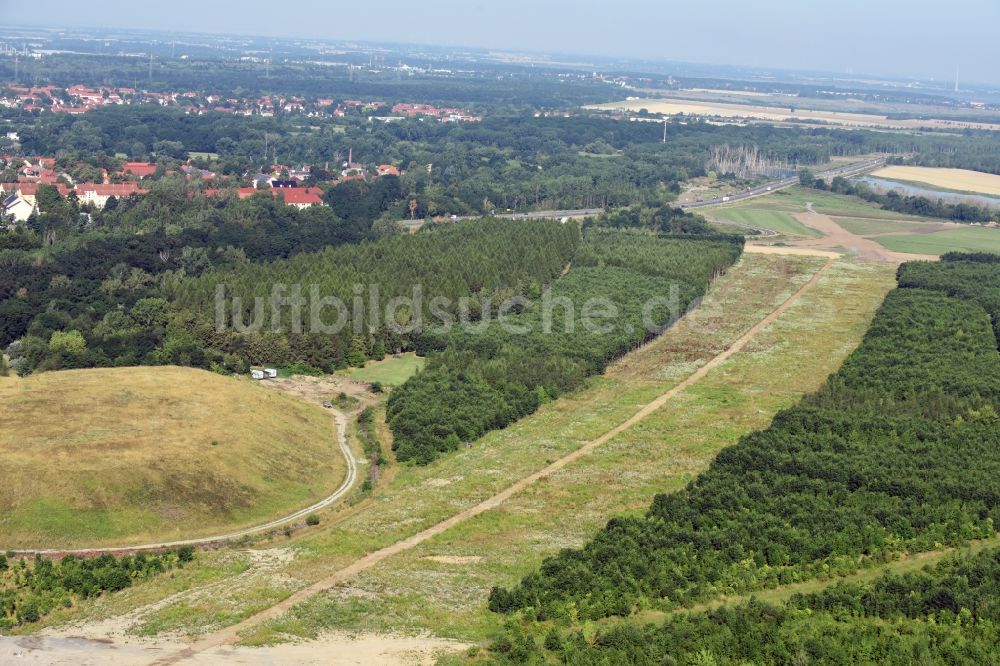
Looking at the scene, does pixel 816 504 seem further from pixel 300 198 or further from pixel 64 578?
pixel 300 198

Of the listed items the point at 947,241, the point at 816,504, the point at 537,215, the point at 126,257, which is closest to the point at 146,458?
the point at 816,504

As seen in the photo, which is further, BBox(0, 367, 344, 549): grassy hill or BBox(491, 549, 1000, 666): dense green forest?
BBox(0, 367, 344, 549): grassy hill

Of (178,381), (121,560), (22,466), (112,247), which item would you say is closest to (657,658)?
(121,560)

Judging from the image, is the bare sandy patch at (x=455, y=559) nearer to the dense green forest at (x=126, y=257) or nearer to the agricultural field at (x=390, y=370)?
the agricultural field at (x=390, y=370)

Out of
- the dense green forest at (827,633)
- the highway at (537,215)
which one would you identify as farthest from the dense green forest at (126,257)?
the dense green forest at (827,633)

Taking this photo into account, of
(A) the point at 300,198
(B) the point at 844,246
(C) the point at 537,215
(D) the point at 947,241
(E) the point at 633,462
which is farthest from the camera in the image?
(C) the point at 537,215

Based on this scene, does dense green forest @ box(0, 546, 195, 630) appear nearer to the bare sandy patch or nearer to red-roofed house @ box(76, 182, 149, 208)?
the bare sandy patch

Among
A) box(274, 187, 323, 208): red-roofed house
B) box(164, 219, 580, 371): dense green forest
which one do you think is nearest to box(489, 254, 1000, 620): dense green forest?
box(164, 219, 580, 371): dense green forest

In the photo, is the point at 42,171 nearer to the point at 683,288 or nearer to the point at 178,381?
the point at 683,288
